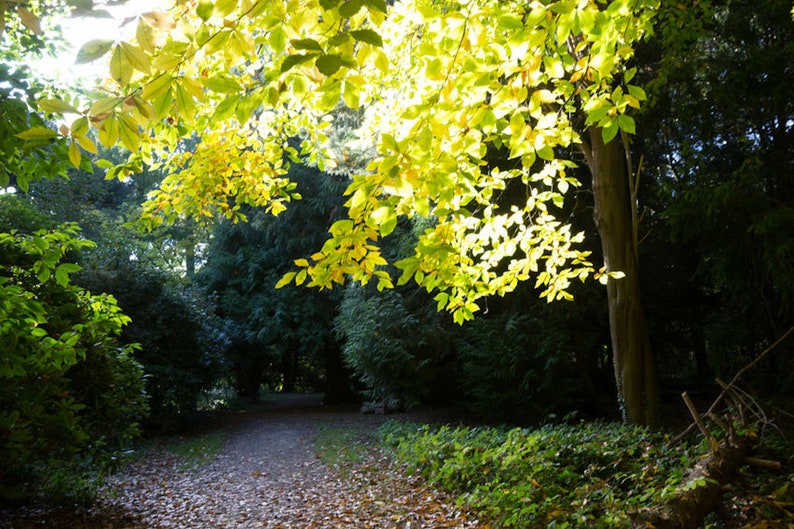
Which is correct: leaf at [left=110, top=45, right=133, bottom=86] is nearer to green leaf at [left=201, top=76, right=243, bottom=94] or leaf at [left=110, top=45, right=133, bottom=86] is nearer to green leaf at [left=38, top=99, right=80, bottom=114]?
green leaf at [left=38, top=99, right=80, bottom=114]

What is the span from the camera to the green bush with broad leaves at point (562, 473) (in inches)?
182

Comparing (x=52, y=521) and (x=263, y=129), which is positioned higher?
(x=263, y=129)

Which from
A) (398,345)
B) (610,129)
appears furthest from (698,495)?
(398,345)

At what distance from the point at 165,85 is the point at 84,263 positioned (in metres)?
12.2

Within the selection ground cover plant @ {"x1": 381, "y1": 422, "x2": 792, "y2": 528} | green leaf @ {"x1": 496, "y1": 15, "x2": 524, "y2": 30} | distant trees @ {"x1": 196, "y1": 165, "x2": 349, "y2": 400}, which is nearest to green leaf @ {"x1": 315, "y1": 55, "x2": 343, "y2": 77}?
green leaf @ {"x1": 496, "y1": 15, "x2": 524, "y2": 30}

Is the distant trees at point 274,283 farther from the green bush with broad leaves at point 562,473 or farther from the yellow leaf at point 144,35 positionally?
the yellow leaf at point 144,35

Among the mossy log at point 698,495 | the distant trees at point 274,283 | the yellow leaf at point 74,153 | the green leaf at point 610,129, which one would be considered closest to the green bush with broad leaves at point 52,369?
the yellow leaf at point 74,153

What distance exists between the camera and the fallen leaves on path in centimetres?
573

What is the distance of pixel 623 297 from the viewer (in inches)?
293

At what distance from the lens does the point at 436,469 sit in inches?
284

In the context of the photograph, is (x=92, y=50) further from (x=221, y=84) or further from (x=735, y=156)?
(x=735, y=156)

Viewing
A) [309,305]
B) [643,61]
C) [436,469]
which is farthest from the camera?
[309,305]

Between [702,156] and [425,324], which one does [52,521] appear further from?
[702,156]

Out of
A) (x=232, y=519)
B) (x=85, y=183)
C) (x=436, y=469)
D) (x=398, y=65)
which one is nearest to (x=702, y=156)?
(x=398, y=65)
